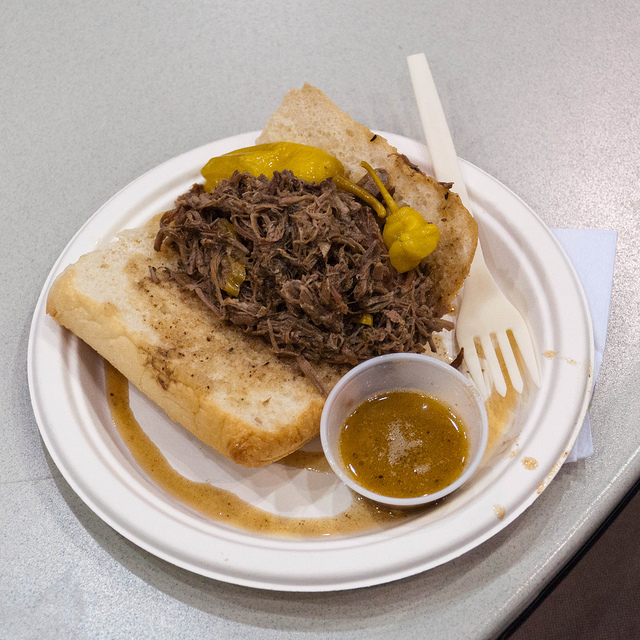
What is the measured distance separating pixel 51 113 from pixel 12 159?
0.38 m

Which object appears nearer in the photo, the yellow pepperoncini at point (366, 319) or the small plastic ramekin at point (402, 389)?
the small plastic ramekin at point (402, 389)

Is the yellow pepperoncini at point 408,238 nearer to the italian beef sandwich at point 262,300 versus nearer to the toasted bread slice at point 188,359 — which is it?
the italian beef sandwich at point 262,300

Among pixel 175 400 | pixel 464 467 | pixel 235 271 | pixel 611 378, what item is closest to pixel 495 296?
pixel 611 378

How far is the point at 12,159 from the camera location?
304cm

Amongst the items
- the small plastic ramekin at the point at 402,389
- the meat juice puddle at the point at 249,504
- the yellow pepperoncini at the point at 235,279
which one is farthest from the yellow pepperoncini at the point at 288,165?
the meat juice puddle at the point at 249,504

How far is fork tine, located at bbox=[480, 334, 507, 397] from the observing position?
2150mm

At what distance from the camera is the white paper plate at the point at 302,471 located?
5.68 ft

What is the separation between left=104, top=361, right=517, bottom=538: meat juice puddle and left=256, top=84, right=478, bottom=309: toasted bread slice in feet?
1.79

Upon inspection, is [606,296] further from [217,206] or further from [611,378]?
[217,206]

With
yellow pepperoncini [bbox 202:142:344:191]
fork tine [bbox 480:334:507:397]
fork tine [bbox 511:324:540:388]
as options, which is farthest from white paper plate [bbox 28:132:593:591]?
yellow pepperoncini [bbox 202:142:344:191]

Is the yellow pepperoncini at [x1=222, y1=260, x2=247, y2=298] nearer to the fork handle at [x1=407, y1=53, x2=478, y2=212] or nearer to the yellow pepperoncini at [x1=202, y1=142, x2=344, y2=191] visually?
the yellow pepperoncini at [x1=202, y1=142, x2=344, y2=191]

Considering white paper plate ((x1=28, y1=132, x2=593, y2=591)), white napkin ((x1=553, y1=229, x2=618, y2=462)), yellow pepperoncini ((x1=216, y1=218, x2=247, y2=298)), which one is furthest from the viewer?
white napkin ((x1=553, y1=229, x2=618, y2=462))

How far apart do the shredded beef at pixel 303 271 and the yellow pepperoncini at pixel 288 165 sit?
0.07 m

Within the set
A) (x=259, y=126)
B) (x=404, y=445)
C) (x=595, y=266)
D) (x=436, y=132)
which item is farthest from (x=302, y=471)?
(x=259, y=126)
